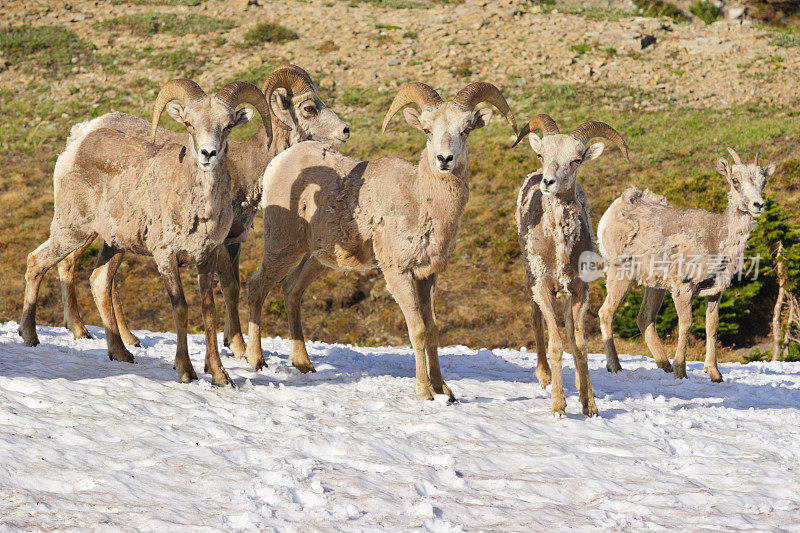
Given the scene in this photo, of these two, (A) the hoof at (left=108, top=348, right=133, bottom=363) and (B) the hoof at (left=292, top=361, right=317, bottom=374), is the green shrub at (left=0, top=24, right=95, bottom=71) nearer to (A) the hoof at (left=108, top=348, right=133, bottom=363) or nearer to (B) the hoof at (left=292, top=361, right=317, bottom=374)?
(A) the hoof at (left=108, top=348, right=133, bottom=363)

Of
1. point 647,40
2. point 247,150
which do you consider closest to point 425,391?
point 247,150

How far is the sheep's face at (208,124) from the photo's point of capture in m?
8.45

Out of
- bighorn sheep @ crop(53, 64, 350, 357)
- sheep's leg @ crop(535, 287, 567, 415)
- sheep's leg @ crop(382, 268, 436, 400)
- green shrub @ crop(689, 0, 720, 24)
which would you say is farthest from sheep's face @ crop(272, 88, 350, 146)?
green shrub @ crop(689, 0, 720, 24)

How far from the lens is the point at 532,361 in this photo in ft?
42.7

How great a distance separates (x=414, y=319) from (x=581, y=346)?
1.86 meters

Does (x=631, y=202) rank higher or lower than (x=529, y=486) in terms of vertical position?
higher

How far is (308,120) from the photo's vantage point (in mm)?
12109

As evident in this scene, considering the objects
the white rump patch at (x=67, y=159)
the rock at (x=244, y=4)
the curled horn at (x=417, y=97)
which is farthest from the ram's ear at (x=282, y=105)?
the rock at (x=244, y=4)

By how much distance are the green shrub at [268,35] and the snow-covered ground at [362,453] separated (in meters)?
45.9

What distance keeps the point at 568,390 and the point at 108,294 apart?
617 centimetres

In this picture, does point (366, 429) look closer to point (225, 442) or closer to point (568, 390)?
point (225, 442)

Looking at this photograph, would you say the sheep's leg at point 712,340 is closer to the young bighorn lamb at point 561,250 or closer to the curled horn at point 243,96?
the young bighorn lamb at point 561,250

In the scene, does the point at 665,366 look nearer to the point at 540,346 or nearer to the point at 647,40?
the point at 540,346

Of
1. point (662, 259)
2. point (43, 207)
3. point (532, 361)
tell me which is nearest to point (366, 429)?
point (532, 361)
